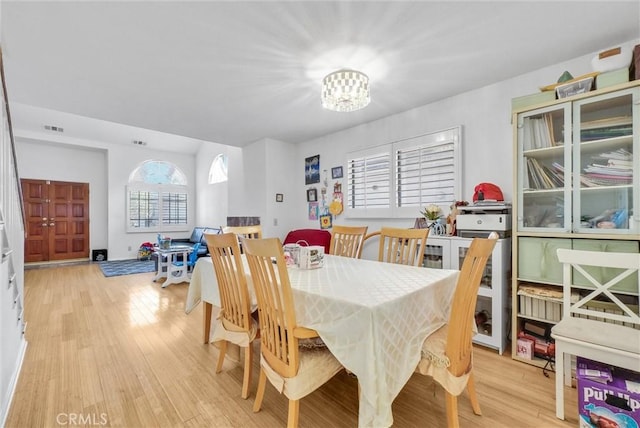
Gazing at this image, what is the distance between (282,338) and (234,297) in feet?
1.85

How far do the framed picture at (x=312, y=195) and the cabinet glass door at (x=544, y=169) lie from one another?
2576 millimetres

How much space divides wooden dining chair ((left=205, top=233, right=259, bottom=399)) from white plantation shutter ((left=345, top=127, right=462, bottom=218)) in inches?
82.0

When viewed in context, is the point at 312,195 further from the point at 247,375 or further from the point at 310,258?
the point at 247,375

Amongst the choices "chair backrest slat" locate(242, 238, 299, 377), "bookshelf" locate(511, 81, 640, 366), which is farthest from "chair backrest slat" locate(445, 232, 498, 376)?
"bookshelf" locate(511, 81, 640, 366)

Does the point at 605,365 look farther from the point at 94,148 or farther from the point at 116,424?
the point at 94,148

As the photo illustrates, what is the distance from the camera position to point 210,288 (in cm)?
216

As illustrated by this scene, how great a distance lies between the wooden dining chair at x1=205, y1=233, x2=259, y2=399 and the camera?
164 cm

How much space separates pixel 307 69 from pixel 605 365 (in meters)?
2.65

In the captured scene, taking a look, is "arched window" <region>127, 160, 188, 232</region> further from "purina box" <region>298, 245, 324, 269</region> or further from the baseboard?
"purina box" <region>298, 245, 324, 269</region>

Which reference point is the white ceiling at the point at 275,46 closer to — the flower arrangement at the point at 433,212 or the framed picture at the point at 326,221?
the flower arrangement at the point at 433,212

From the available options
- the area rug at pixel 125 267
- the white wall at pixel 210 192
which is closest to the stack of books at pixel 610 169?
the white wall at pixel 210 192

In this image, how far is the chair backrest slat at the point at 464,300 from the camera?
119 cm

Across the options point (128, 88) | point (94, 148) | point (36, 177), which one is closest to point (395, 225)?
point (128, 88)

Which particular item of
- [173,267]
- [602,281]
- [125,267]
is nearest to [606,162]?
[602,281]
